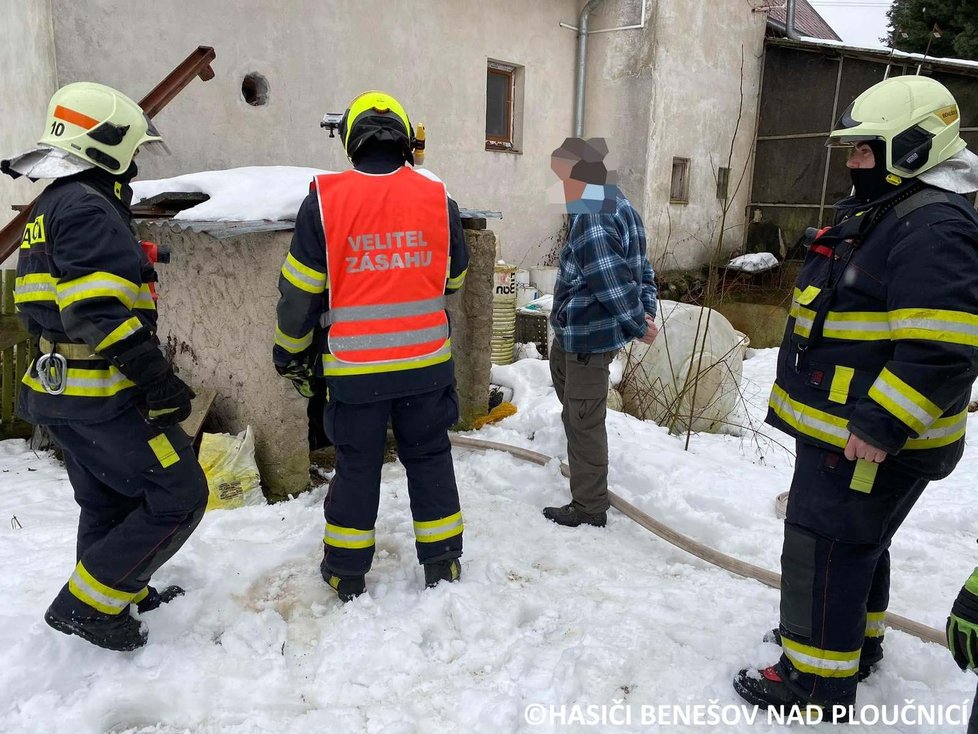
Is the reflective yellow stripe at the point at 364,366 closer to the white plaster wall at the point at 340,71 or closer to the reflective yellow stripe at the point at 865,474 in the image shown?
the reflective yellow stripe at the point at 865,474

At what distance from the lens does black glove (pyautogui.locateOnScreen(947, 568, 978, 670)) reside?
1.56 metres

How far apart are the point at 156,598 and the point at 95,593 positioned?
413 mm

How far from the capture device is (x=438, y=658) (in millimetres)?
2416

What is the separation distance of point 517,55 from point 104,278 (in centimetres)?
812

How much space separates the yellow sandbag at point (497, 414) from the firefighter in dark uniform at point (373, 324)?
1.98 meters

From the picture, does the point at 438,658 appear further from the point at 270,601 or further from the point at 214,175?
the point at 214,175

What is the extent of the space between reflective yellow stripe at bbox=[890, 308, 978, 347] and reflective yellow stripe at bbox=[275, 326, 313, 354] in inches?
80.2

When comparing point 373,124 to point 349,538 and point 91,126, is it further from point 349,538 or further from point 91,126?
point 349,538

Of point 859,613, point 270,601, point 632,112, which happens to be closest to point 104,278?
point 270,601

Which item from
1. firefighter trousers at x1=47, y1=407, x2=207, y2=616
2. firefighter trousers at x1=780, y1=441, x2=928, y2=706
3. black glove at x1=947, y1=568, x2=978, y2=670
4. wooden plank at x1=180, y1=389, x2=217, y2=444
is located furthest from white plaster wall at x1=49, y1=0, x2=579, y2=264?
black glove at x1=947, y1=568, x2=978, y2=670

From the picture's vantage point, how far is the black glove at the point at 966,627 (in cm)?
156

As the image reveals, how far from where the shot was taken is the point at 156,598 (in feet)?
8.73

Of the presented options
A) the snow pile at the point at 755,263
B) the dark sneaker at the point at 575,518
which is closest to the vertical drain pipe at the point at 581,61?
the snow pile at the point at 755,263

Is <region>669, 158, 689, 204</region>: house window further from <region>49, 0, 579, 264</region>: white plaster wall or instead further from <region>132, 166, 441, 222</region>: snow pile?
<region>132, 166, 441, 222</region>: snow pile
